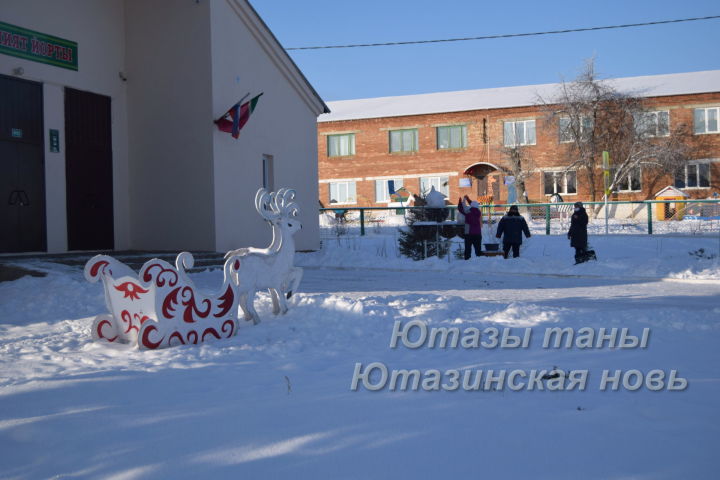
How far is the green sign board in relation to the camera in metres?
12.0

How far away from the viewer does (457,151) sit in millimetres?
35750

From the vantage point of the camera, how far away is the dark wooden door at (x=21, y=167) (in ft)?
39.6

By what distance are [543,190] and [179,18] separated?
24389mm

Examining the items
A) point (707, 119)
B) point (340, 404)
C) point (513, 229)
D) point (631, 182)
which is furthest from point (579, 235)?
point (707, 119)

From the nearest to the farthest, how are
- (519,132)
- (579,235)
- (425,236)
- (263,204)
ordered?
(263,204)
(579,235)
(425,236)
(519,132)

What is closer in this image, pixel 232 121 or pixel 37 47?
pixel 37 47

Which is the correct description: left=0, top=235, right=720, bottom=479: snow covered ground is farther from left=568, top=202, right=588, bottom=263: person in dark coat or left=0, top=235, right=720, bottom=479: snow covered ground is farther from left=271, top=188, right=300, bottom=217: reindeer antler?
left=568, top=202, right=588, bottom=263: person in dark coat

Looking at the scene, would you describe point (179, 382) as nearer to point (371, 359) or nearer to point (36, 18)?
point (371, 359)

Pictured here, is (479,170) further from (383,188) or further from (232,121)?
(232,121)

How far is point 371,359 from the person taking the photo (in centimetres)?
551

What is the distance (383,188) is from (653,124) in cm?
1451

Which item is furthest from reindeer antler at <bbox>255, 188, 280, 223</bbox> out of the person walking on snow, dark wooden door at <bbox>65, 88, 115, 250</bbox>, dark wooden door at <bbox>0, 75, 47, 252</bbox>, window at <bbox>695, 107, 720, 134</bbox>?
window at <bbox>695, 107, 720, 134</bbox>

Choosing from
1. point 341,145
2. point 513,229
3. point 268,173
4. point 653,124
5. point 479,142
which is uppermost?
point 341,145

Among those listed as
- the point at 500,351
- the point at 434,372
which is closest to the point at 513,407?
the point at 434,372
